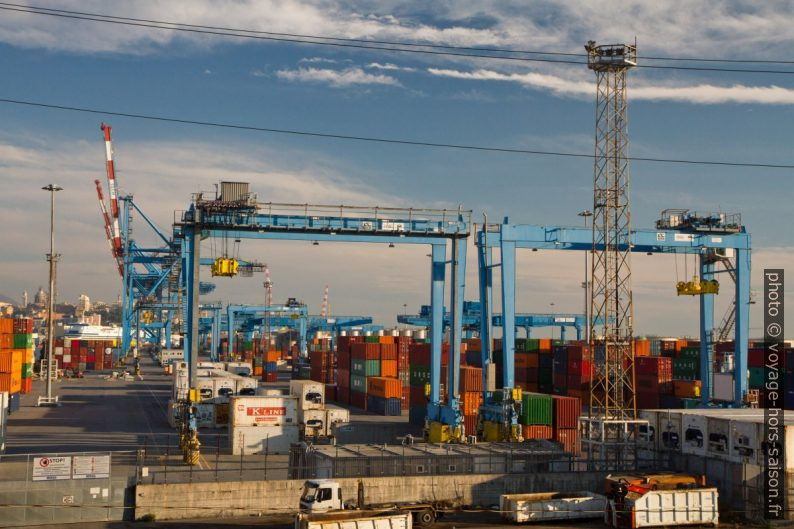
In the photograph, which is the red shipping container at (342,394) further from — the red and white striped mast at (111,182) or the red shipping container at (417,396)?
the red and white striped mast at (111,182)

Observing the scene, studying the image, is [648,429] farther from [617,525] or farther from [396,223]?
[396,223]

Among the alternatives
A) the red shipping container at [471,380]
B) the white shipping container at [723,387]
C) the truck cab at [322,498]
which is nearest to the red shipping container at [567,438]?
the red shipping container at [471,380]

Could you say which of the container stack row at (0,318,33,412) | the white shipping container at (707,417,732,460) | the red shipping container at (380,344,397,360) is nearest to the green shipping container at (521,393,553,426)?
the white shipping container at (707,417,732,460)

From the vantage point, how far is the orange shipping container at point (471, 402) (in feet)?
166

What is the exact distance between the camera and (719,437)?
101 feet

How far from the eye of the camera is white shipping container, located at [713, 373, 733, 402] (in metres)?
53.1

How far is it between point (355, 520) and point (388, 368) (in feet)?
153

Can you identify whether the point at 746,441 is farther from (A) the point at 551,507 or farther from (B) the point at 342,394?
(B) the point at 342,394

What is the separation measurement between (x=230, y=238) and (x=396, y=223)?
9253mm

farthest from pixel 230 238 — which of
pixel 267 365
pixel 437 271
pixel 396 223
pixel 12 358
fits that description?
pixel 267 365

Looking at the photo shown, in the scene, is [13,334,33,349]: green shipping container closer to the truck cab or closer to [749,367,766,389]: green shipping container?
the truck cab

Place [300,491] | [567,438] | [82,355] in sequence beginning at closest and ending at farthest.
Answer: [300,491] < [567,438] < [82,355]

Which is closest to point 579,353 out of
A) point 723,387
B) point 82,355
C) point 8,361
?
point 723,387

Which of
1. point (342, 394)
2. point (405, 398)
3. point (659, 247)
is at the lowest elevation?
point (342, 394)
